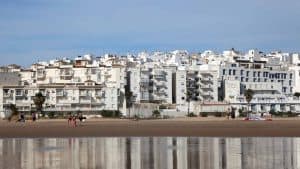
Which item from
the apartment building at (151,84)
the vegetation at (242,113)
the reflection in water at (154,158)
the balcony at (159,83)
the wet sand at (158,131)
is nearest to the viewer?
the reflection in water at (154,158)

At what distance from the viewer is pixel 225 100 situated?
367 ft

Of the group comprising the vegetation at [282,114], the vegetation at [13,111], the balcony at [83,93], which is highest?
the balcony at [83,93]

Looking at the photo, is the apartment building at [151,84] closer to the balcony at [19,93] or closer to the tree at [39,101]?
the tree at [39,101]

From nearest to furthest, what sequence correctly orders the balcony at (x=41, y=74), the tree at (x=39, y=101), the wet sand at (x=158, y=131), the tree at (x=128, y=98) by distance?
the wet sand at (x=158, y=131) → the tree at (x=39, y=101) → the tree at (x=128, y=98) → the balcony at (x=41, y=74)

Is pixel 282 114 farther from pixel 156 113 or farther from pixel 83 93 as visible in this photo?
pixel 83 93

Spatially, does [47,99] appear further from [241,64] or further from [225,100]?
[241,64]

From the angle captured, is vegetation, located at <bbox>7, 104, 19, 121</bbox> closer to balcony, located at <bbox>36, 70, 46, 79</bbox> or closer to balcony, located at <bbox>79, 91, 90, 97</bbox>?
balcony, located at <bbox>79, 91, 90, 97</bbox>

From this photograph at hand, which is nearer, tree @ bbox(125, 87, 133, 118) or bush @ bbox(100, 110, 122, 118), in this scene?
bush @ bbox(100, 110, 122, 118)

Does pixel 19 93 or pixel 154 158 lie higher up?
pixel 19 93

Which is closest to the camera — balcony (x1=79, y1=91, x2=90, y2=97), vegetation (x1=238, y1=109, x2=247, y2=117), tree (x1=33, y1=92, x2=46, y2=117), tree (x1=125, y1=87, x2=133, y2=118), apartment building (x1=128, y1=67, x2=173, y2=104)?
tree (x1=33, y1=92, x2=46, y2=117)

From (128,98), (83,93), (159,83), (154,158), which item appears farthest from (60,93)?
(154,158)

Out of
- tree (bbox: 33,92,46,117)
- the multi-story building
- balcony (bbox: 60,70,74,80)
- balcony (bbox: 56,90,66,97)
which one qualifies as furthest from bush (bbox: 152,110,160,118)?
balcony (bbox: 60,70,74,80)

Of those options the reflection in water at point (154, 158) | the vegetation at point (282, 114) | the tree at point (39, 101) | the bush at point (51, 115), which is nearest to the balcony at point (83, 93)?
the bush at point (51, 115)

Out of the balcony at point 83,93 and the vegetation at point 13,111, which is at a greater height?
the balcony at point 83,93
